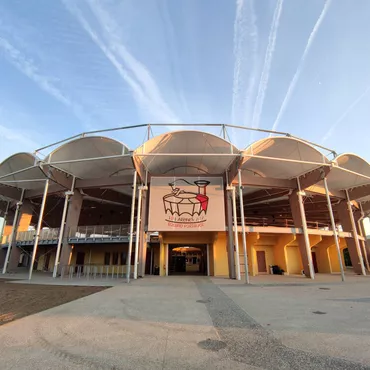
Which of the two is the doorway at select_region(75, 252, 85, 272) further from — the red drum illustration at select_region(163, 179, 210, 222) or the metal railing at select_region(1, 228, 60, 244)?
the red drum illustration at select_region(163, 179, 210, 222)

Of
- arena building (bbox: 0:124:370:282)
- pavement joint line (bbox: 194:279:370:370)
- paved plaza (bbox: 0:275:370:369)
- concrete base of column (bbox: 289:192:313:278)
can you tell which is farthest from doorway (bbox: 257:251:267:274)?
pavement joint line (bbox: 194:279:370:370)

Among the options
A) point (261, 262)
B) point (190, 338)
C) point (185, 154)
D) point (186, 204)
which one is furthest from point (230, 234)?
point (190, 338)

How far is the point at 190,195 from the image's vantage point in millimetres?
17703

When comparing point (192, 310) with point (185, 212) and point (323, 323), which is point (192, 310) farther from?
point (185, 212)

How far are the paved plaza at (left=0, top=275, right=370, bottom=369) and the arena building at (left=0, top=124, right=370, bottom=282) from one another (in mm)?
8199

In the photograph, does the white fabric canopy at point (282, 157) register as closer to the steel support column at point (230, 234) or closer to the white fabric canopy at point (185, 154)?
the white fabric canopy at point (185, 154)

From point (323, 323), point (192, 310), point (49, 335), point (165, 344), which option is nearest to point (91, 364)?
point (165, 344)

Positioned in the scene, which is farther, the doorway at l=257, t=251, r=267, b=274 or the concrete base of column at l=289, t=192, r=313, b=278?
the doorway at l=257, t=251, r=267, b=274

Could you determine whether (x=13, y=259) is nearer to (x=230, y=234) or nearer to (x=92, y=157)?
(x=92, y=157)

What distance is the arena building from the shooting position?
52.0ft

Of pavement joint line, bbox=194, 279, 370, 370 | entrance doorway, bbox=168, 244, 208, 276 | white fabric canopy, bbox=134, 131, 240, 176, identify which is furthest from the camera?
entrance doorway, bbox=168, 244, 208, 276

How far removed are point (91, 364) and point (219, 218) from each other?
14.7 m

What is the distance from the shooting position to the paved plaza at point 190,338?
298 cm

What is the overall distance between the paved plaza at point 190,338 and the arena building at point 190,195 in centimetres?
820
